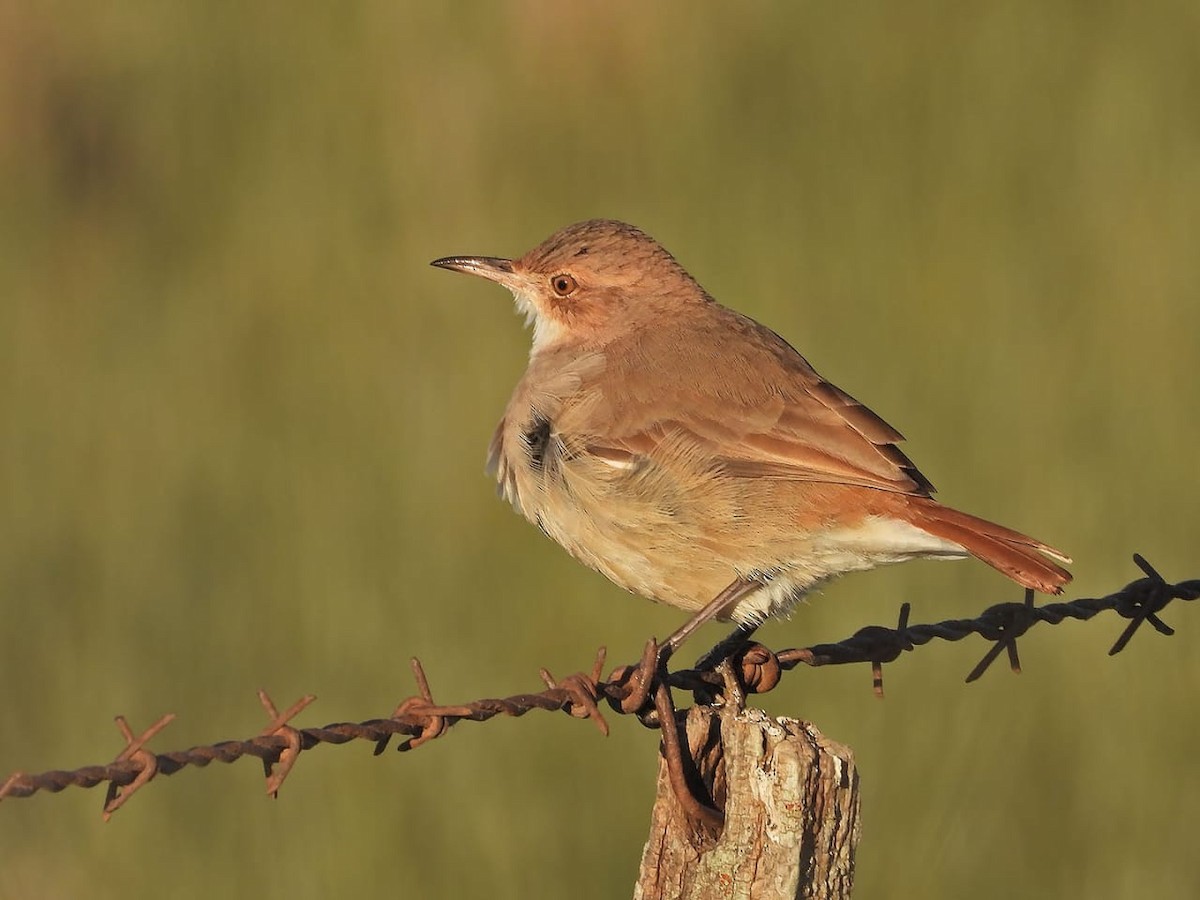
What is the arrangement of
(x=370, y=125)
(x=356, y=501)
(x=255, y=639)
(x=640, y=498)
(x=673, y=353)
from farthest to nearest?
(x=370, y=125) < (x=356, y=501) < (x=255, y=639) < (x=673, y=353) < (x=640, y=498)

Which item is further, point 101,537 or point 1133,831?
point 101,537

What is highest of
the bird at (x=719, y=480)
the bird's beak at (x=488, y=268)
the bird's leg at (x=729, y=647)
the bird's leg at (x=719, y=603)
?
the bird's beak at (x=488, y=268)

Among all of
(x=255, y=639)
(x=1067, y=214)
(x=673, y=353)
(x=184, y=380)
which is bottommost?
(x=255, y=639)

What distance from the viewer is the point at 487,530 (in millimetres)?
7316

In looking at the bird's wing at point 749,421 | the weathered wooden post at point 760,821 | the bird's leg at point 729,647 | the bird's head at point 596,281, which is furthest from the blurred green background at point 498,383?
the weathered wooden post at point 760,821

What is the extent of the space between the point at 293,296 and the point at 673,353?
3106 mm

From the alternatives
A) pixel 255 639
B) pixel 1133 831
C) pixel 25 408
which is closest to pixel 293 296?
pixel 25 408

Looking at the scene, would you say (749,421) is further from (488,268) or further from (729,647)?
(488,268)

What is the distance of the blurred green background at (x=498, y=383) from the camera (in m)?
6.07

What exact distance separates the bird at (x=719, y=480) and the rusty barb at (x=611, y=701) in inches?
9.1

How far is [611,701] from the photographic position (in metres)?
4.00

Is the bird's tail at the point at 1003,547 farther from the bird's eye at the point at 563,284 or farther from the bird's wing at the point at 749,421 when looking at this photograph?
the bird's eye at the point at 563,284

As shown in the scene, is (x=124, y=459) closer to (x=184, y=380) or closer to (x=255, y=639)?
(x=184, y=380)

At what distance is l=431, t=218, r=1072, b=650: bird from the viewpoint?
16.3 feet
